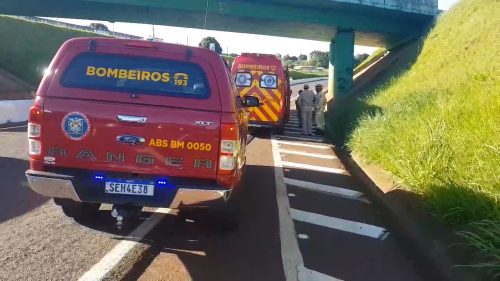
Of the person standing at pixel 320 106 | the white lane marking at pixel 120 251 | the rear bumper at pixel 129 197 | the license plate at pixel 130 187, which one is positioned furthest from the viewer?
the person standing at pixel 320 106

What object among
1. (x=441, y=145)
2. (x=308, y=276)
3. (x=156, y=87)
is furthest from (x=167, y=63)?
(x=441, y=145)

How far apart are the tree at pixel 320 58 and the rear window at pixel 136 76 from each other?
9378 cm

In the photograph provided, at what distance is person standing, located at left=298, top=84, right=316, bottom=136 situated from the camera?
17.4 meters

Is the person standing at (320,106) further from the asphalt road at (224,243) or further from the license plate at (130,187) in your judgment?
the license plate at (130,187)

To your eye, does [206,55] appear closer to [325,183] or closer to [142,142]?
[142,142]

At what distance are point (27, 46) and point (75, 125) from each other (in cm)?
3888

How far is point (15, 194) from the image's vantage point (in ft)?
22.5

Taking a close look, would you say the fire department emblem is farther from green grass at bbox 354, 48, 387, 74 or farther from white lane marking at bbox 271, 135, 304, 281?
green grass at bbox 354, 48, 387, 74

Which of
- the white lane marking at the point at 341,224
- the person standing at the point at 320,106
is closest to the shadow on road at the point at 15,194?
the white lane marking at the point at 341,224

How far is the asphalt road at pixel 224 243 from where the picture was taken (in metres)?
4.51

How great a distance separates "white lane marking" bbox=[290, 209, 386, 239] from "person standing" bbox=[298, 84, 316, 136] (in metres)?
10.8

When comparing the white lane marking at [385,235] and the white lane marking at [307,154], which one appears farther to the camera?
the white lane marking at [307,154]

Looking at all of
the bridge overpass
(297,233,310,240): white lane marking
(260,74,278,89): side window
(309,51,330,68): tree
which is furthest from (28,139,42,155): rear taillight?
(309,51,330,68): tree

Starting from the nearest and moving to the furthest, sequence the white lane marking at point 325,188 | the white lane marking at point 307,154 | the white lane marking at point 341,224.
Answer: the white lane marking at point 341,224 < the white lane marking at point 325,188 < the white lane marking at point 307,154
